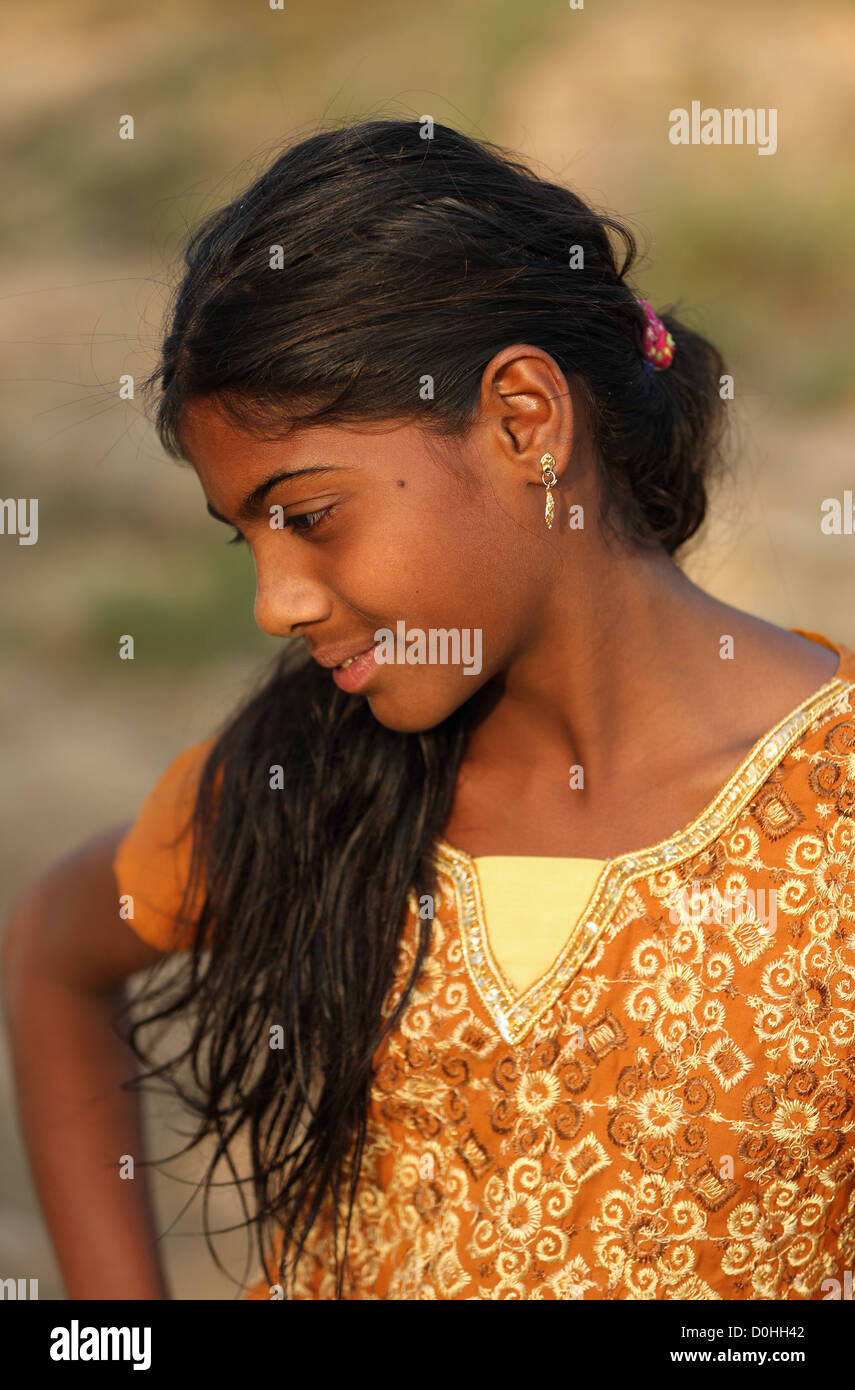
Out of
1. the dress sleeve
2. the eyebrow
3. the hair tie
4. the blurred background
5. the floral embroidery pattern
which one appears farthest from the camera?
the blurred background

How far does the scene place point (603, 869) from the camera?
69.4 inches

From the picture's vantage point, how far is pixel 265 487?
160cm

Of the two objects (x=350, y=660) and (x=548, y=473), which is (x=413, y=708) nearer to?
(x=350, y=660)

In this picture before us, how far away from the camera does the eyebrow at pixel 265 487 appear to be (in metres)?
1.58

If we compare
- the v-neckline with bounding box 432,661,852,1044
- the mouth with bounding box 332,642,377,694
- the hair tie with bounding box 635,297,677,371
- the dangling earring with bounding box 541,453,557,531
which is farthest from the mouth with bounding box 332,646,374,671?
the hair tie with bounding box 635,297,677,371

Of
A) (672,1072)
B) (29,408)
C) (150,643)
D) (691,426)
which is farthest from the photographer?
(29,408)

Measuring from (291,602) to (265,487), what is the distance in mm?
131

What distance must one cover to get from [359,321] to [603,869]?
69 centimetres

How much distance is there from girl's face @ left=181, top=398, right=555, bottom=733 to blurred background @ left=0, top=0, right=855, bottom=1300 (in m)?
2.86

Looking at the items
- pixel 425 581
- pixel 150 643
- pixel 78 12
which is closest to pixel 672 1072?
pixel 425 581

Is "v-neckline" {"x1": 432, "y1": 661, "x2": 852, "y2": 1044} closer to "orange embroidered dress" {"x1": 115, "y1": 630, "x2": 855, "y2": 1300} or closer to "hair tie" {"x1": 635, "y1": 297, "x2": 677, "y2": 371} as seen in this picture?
"orange embroidered dress" {"x1": 115, "y1": 630, "x2": 855, "y2": 1300}

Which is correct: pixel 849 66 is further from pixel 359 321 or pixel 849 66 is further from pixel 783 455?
pixel 359 321

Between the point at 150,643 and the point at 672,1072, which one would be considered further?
the point at 150,643

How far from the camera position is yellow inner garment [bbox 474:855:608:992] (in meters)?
1.76
